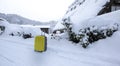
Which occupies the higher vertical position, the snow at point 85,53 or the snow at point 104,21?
the snow at point 104,21

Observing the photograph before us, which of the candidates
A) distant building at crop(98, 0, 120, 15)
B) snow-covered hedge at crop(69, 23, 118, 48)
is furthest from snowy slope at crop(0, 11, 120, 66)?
distant building at crop(98, 0, 120, 15)

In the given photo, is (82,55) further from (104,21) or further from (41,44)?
(41,44)

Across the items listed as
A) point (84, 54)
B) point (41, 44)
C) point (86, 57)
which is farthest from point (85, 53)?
point (41, 44)

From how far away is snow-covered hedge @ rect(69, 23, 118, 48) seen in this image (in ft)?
23.4

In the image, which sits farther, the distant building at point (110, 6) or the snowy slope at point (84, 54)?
the distant building at point (110, 6)

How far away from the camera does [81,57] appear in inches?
270

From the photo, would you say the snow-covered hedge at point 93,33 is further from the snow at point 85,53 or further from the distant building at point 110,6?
the distant building at point 110,6

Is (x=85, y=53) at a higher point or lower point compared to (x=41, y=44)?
lower

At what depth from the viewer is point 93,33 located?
739 centimetres

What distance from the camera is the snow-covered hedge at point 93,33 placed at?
23.4 ft

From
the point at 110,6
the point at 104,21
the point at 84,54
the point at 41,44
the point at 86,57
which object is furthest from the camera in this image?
the point at 110,6

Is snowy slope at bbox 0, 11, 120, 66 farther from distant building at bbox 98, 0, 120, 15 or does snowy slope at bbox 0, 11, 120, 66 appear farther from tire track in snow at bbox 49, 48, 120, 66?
distant building at bbox 98, 0, 120, 15

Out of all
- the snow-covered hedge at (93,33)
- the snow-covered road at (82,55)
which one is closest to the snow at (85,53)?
the snow-covered road at (82,55)

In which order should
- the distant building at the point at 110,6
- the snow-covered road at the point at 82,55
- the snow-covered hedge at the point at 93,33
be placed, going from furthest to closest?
the distant building at the point at 110,6 → the snow-covered hedge at the point at 93,33 → the snow-covered road at the point at 82,55
